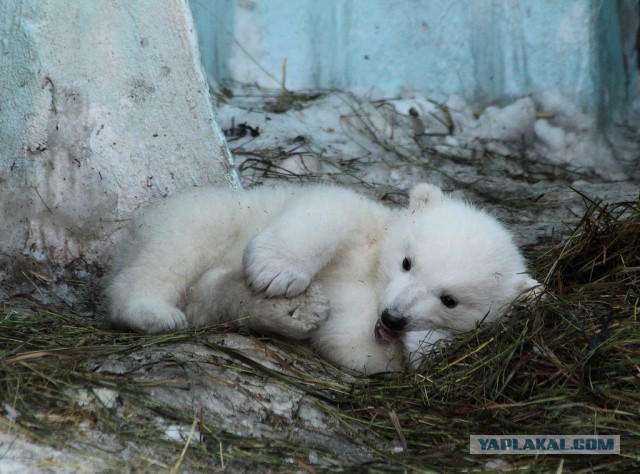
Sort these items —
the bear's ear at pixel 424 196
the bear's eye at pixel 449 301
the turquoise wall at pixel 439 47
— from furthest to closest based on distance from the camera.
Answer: the turquoise wall at pixel 439 47
the bear's ear at pixel 424 196
the bear's eye at pixel 449 301

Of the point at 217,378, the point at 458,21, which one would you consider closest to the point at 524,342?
the point at 217,378

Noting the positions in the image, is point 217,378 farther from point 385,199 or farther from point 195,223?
point 385,199

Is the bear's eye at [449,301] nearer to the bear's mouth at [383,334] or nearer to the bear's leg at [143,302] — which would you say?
the bear's mouth at [383,334]

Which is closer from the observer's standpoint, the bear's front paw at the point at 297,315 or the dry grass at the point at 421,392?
the dry grass at the point at 421,392

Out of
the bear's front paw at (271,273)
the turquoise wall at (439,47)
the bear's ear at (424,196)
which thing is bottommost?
the bear's front paw at (271,273)

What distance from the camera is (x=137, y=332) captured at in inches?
148

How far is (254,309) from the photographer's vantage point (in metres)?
3.83

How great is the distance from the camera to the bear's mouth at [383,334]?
3.91 metres

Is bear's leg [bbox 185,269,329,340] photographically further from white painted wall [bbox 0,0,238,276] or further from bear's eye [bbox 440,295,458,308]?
white painted wall [bbox 0,0,238,276]

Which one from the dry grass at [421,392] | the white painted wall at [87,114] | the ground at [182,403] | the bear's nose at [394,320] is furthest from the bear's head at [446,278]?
the white painted wall at [87,114]

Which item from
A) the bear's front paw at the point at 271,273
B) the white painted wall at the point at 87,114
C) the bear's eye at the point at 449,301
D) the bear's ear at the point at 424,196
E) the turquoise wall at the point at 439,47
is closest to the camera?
the bear's front paw at the point at 271,273

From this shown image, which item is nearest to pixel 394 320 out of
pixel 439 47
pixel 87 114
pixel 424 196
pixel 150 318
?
pixel 424 196

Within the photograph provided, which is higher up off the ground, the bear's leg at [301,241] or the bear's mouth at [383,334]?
the bear's leg at [301,241]

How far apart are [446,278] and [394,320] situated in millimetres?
320
